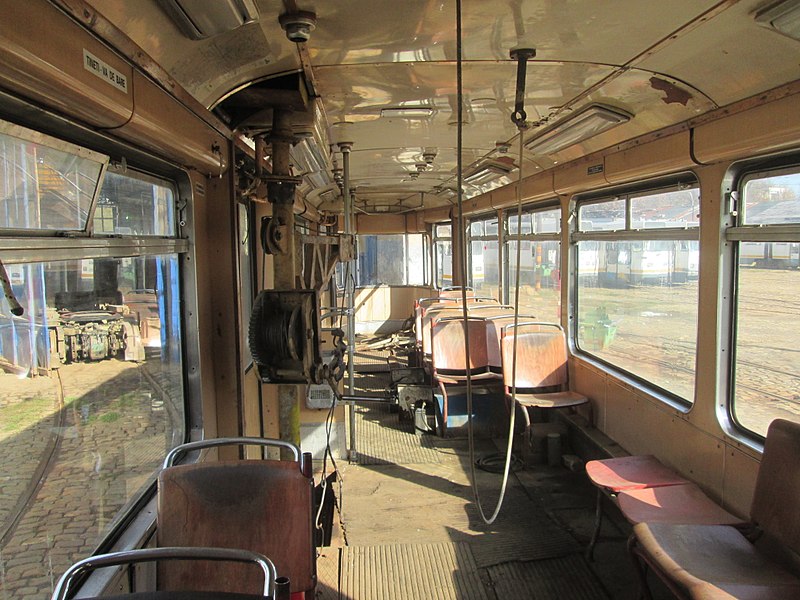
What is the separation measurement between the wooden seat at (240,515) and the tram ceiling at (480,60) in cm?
146

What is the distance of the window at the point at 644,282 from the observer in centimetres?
360

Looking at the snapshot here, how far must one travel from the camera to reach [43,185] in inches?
64.1

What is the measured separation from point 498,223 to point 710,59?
565 cm

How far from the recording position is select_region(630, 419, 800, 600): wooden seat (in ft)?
7.42

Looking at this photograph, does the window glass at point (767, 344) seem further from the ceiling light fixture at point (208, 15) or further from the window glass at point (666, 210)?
the ceiling light fixture at point (208, 15)

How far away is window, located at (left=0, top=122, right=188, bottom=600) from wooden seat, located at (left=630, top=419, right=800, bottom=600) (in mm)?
2197

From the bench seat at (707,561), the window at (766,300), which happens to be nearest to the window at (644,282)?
the window at (766,300)

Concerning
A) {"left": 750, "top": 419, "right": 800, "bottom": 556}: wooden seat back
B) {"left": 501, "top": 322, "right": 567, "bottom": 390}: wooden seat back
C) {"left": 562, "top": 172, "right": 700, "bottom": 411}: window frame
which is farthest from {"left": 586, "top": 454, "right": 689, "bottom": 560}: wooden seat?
{"left": 501, "top": 322, "right": 567, "bottom": 390}: wooden seat back

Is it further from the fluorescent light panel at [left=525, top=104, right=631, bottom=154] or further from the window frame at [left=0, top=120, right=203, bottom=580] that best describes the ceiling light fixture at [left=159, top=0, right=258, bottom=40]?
the fluorescent light panel at [left=525, top=104, right=631, bottom=154]

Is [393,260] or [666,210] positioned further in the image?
[393,260]

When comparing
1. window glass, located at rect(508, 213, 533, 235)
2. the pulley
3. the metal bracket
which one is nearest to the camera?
the pulley

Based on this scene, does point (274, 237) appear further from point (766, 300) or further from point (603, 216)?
point (603, 216)

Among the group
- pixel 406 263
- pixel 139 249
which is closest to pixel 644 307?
pixel 139 249

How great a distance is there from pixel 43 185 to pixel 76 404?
0.75 metres
